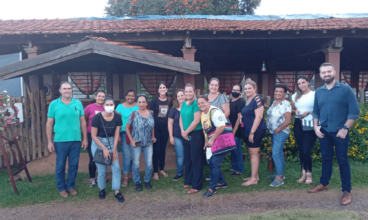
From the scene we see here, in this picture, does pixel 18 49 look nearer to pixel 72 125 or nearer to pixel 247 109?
pixel 72 125

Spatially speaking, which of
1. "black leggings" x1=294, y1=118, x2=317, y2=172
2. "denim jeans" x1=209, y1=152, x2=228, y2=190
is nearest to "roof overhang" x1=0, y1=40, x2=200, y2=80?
"denim jeans" x1=209, y1=152, x2=228, y2=190

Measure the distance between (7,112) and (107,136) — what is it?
2.12 meters

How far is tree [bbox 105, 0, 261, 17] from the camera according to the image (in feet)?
49.5

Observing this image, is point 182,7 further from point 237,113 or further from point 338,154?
point 338,154

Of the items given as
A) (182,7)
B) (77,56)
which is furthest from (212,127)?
(182,7)

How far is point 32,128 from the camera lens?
4871mm

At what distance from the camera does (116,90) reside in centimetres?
1023

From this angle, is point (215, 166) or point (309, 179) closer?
point (215, 166)

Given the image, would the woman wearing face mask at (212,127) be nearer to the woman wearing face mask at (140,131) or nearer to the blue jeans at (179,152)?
the blue jeans at (179,152)

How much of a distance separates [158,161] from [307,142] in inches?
103

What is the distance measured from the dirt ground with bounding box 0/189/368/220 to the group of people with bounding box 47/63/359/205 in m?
0.18

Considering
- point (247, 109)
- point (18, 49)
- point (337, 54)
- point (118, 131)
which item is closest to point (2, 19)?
point (18, 49)

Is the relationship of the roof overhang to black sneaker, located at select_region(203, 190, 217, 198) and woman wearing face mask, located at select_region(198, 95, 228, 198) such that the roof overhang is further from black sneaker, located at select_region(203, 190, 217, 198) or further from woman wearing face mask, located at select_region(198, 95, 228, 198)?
black sneaker, located at select_region(203, 190, 217, 198)

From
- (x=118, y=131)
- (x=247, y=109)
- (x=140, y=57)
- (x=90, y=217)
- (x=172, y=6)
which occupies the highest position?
(x=172, y=6)
